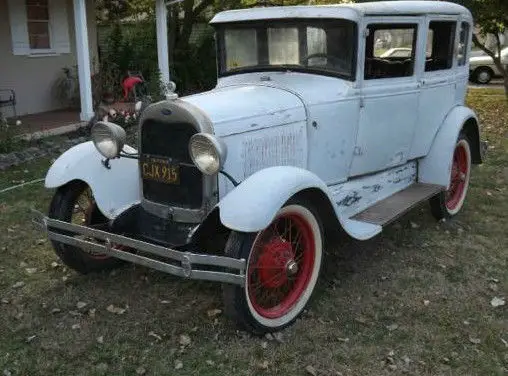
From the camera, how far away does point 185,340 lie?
3.50m

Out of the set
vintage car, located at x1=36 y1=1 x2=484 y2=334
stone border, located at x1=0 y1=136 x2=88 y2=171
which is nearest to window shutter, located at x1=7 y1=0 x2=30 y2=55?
stone border, located at x1=0 y1=136 x2=88 y2=171

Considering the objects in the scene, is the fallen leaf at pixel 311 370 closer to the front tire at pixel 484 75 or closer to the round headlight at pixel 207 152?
the round headlight at pixel 207 152

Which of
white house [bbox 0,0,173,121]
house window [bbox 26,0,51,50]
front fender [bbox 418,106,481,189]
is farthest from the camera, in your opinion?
house window [bbox 26,0,51,50]

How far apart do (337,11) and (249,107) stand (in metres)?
1.05

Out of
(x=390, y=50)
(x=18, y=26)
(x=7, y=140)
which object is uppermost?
Result: (x=18, y=26)

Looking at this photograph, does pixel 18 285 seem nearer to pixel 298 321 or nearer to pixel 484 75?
pixel 298 321

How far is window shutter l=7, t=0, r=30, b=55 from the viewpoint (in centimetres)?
990

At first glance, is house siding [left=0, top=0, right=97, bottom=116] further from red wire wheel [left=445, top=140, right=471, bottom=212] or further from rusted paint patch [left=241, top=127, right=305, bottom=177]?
red wire wheel [left=445, top=140, right=471, bottom=212]

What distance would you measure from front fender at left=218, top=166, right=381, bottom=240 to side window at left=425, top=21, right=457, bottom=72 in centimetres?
236

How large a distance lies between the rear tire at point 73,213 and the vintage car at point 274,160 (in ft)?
0.04

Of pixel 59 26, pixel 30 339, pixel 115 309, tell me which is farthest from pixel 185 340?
pixel 59 26

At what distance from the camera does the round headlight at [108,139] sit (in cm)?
383

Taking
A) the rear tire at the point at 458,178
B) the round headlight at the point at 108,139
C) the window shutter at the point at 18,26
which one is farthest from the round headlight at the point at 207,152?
the window shutter at the point at 18,26

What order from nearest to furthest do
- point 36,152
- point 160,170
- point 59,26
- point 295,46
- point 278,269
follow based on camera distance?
point 278,269 < point 160,170 < point 295,46 < point 36,152 < point 59,26
